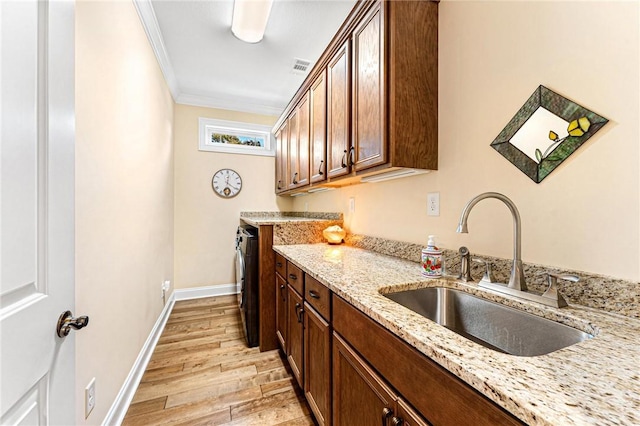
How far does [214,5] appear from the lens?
1868 mm

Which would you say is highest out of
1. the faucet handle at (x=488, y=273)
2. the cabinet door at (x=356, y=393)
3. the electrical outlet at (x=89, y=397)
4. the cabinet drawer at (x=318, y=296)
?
the faucet handle at (x=488, y=273)

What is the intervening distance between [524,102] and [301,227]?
1.64m

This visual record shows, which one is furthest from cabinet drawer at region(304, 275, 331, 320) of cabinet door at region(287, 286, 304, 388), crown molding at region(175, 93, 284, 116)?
crown molding at region(175, 93, 284, 116)

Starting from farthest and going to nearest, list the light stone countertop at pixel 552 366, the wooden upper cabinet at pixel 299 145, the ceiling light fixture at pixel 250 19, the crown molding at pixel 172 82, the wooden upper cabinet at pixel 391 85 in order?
1. the wooden upper cabinet at pixel 299 145
2. the crown molding at pixel 172 82
3. the ceiling light fixture at pixel 250 19
4. the wooden upper cabinet at pixel 391 85
5. the light stone countertop at pixel 552 366

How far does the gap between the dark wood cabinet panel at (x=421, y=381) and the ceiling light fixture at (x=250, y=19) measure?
2.03 metres

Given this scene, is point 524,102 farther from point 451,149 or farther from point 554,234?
point 554,234

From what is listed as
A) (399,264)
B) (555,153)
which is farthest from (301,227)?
(555,153)

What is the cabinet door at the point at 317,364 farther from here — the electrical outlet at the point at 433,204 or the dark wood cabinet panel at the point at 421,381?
the electrical outlet at the point at 433,204

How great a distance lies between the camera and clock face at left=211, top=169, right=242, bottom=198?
3.56m

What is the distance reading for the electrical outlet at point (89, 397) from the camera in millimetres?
1105

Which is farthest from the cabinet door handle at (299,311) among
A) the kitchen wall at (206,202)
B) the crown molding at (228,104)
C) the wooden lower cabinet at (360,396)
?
the crown molding at (228,104)

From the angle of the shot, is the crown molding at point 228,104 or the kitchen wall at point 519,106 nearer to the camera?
the kitchen wall at point 519,106

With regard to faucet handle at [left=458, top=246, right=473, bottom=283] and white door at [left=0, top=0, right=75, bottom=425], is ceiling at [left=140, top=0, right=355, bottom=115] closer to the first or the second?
white door at [left=0, top=0, right=75, bottom=425]

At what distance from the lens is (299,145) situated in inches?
101
